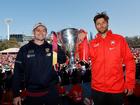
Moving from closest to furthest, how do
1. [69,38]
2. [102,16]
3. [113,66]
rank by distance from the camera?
[113,66] < [102,16] < [69,38]

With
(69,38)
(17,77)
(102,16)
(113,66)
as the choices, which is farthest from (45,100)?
(69,38)

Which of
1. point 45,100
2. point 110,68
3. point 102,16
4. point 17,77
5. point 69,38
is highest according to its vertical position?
point 69,38

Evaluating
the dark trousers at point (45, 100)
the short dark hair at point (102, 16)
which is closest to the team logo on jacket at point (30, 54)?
the dark trousers at point (45, 100)

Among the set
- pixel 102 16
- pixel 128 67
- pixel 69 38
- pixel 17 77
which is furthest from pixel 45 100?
pixel 69 38

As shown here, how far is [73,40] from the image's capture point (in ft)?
42.0

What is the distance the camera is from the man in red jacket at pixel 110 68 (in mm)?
4316

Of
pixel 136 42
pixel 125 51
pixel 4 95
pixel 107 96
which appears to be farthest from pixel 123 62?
pixel 136 42

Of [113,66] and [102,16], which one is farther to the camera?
[102,16]

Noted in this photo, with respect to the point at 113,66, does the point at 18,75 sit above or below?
below

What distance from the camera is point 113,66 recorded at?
169 inches

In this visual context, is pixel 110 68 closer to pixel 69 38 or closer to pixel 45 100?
pixel 45 100

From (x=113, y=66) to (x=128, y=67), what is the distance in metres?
0.20

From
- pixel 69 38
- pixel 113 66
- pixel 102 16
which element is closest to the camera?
pixel 113 66

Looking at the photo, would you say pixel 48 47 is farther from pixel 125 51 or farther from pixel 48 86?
pixel 125 51
